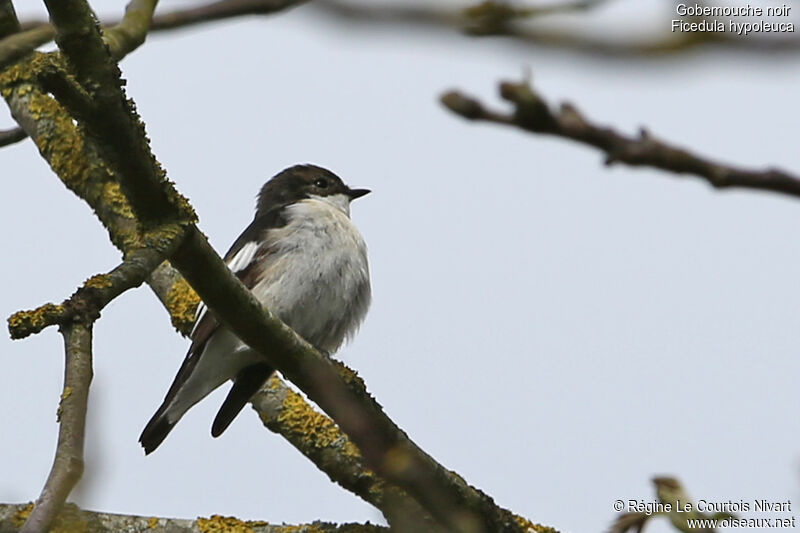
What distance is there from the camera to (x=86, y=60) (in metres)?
3.48

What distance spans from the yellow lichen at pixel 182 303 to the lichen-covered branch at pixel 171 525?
5.62 ft

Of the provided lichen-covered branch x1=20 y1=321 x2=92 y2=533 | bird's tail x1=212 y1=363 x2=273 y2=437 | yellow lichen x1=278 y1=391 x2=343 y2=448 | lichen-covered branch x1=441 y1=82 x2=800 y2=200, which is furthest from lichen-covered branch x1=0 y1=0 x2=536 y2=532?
lichen-covered branch x1=441 y1=82 x2=800 y2=200

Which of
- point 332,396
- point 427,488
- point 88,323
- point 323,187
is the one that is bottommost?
point 427,488

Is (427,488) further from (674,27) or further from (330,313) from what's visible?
(330,313)

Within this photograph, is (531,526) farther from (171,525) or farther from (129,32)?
(129,32)

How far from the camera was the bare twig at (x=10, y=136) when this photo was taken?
6336 mm

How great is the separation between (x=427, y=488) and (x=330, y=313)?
468 centimetres

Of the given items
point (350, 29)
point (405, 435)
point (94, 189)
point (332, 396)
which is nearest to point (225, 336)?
point (94, 189)

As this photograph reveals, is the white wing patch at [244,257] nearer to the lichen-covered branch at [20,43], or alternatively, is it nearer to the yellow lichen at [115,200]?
the yellow lichen at [115,200]

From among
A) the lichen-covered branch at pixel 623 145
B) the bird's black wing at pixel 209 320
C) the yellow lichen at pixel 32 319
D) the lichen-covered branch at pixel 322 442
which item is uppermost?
the bird's black wing at pixel 209 320

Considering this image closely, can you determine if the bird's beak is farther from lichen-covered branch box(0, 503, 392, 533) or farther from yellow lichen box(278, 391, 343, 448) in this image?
lichen-covered branch box(0, 503, 392, 533)

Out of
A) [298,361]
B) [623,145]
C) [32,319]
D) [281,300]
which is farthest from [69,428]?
[281,300]

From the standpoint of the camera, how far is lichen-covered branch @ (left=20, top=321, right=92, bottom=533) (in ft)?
8.77

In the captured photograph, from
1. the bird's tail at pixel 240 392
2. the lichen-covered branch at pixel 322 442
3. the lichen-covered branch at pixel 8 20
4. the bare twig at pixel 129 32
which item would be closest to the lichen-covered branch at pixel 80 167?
the bird's tail at pixel 240 392
